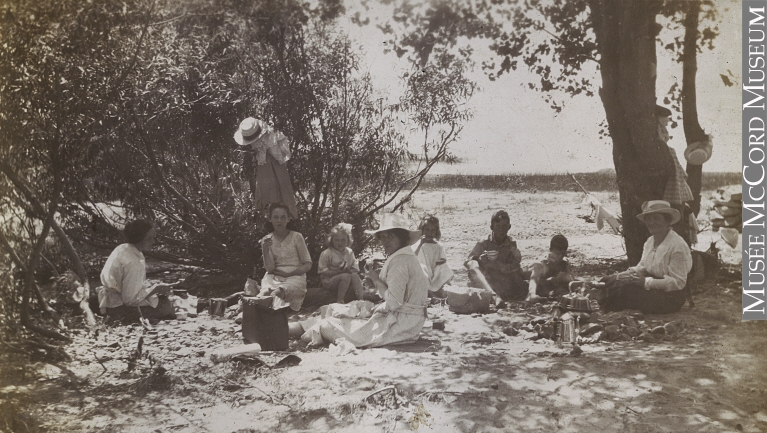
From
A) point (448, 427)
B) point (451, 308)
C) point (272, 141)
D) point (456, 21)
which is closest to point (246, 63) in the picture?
point (272, 141)

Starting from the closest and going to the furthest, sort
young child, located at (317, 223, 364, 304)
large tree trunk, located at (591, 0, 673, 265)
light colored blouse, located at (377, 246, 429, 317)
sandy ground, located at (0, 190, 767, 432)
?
sandy ground, located at (0, 190, 767, 432) → light colored blouse, located at (377, 246, 429, 317) → large tree trunk, located at (591, 0, 673, 265) → young child, located at (317, 223, 364, 304)

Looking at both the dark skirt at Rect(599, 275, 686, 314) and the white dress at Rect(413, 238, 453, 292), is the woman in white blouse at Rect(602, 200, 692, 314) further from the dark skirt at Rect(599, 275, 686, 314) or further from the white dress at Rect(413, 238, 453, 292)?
the white dress at Rect(413, 238, 453, 292)

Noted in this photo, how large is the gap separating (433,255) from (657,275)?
179 cm

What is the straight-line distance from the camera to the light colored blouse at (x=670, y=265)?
15.0ft

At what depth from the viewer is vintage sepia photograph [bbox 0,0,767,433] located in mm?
3879

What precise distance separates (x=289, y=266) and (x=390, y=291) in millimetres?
1159

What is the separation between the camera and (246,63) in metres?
4.71

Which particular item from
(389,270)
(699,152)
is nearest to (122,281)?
(389,270)

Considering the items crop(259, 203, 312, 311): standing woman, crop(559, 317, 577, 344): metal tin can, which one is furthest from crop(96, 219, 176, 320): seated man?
crop(559, 317, 577, 344): metal tin can

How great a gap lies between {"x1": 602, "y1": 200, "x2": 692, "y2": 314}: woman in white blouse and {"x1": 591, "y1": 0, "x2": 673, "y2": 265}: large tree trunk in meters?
0.22

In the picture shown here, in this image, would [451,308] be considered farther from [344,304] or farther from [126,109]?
[126,109]

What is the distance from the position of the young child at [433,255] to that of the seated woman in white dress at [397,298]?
32.9 inches

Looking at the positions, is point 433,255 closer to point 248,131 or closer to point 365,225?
point 365,225

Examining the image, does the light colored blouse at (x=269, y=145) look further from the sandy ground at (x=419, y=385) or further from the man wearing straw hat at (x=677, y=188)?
the man wearing straw hat at (x=677, y=188)
